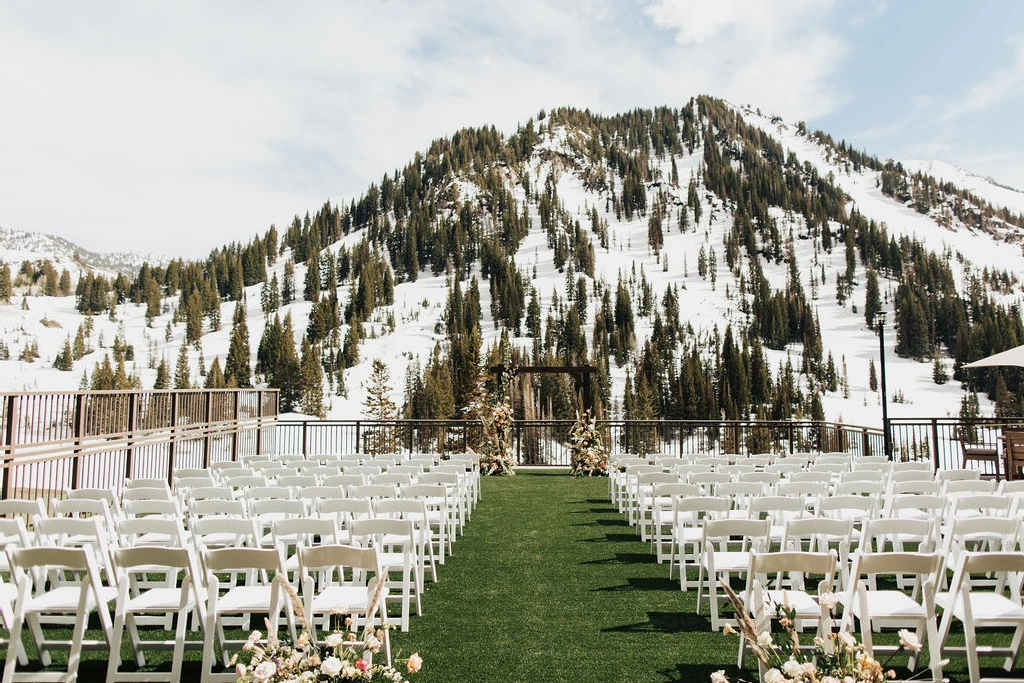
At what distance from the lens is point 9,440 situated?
9055 millimetres

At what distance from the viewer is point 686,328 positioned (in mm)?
118812

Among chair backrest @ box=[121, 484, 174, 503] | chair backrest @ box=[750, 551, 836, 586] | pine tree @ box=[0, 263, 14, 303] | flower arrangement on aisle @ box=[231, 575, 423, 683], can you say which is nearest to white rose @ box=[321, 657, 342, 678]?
flower arrangement on aisle @ box=[231, 575, 423, 683]

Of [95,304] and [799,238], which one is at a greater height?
[799,238]

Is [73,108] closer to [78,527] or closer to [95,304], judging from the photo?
[78,527]

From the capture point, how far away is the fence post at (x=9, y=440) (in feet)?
29.5

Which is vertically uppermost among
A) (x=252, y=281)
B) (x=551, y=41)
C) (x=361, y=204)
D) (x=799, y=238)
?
(x=361, y=204)

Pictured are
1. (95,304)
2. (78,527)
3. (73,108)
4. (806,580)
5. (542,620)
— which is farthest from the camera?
(95,304)

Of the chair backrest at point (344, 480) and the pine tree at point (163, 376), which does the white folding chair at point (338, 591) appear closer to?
the chair backrest at point (344, 480)

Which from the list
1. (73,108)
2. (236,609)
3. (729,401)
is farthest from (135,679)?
(729,401)

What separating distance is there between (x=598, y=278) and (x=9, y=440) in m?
128

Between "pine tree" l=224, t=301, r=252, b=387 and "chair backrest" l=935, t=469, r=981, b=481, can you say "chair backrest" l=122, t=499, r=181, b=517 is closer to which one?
"chair backrest" l=935, t=469, r=981, b=481

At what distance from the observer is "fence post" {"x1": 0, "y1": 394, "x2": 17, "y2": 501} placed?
898cm

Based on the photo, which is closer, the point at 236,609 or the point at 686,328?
the point at 236,609

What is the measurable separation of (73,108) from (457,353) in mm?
78206
